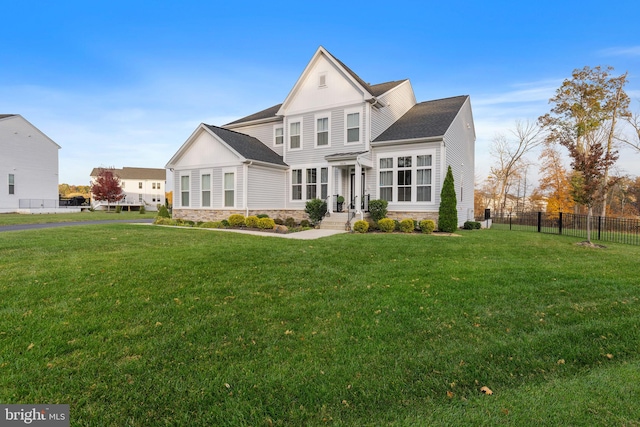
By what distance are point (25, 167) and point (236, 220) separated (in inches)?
1198

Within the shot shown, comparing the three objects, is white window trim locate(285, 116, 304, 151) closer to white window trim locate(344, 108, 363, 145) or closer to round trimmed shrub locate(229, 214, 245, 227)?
white window trim locate(344, 108, 363, 145)

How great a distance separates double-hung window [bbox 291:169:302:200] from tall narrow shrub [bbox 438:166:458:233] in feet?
25.2

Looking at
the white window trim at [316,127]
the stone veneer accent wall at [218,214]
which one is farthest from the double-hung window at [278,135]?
the stone veneer accent wall at [218,214]

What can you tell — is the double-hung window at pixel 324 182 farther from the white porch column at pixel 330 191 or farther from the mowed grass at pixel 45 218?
the mowed grass at pixel 45 218

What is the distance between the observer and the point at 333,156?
15383 mm

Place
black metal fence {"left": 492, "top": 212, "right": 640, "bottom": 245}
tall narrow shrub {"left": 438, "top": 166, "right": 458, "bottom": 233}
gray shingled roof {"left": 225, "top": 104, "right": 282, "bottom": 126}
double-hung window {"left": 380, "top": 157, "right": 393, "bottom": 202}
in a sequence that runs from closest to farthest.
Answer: tall narrow shrub {"left": 438, "top": 166, "right": 458, "bottom": 233} → double-hung window {"left": 380, "top": 157, "right": 393, "bottom": 202} → black metal fence {"left": 492, "top": 212, "right": 640, "bottom": 245} → gray shingled roof {"left": 225, "top": 104, "right": 282, "bottom": 126}

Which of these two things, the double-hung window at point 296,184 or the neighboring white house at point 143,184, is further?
the neighboring white house at point 143,184

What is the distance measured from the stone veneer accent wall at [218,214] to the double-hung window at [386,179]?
449cm

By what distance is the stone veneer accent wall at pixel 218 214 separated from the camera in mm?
16578

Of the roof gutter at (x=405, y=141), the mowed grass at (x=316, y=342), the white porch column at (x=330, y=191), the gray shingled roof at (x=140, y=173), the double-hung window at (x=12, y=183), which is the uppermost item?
the gray shingled roof at (x=140, y=173)

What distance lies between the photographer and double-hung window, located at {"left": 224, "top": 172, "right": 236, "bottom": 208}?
16.3 metres

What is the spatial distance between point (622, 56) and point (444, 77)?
614 inches

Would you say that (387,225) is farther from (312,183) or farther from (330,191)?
(312,183)

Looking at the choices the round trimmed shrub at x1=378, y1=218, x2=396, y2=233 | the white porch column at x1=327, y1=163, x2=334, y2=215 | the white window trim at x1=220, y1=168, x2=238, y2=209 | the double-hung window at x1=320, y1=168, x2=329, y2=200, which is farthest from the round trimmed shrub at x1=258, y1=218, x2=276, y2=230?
the round trimmed shrub at x1=378, y1=218, x2=396, y2=233
